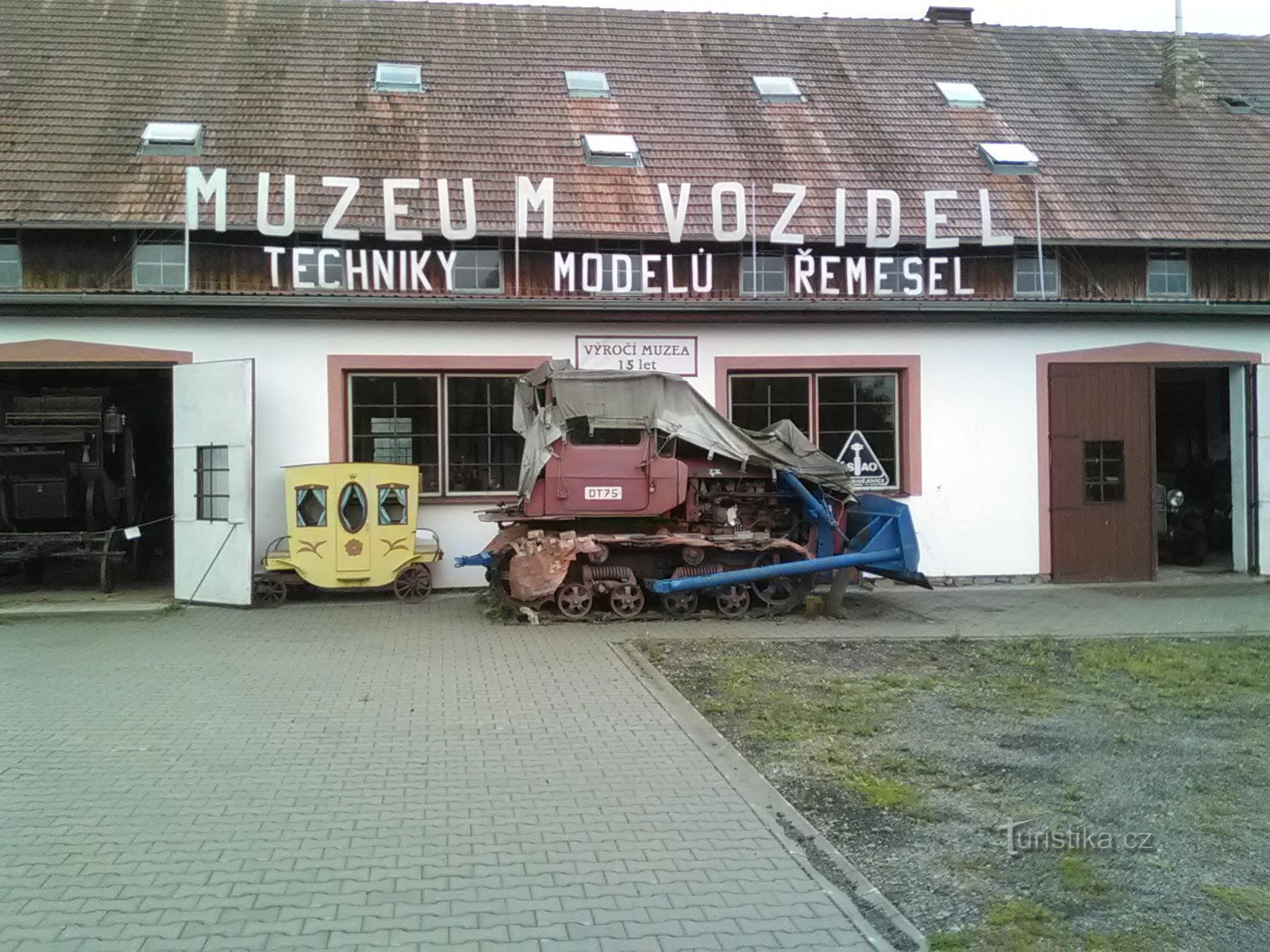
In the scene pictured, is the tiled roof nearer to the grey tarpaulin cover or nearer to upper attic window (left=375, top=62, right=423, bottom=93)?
upper attic window (left=375, top=62, right=423, bottom=93)

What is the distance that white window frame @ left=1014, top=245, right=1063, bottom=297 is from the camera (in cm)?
1498

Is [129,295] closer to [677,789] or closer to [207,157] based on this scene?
[207,157]

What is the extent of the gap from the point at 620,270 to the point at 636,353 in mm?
1157

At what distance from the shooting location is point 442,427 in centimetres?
1387

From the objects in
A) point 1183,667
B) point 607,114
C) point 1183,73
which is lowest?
point 1183,667

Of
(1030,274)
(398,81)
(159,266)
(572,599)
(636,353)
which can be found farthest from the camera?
(398,81)

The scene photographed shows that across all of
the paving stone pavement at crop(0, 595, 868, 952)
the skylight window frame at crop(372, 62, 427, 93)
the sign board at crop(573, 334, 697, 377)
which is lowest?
the paving stone pavement at crop(0, 595, 868, 952)

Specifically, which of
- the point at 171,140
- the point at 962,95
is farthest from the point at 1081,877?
the point at 962,95

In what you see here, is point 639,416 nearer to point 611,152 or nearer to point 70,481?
point 611,152

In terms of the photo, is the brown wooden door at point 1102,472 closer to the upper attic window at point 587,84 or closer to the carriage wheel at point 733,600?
the carriage wheel at point 733,600

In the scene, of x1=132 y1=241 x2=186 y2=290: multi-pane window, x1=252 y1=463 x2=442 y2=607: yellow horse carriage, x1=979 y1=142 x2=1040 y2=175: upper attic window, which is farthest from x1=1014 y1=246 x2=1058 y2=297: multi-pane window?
x1=132 y1=241 x2=186 y2=290: multi-pane window

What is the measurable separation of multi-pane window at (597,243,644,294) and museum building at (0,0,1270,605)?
4 centimetres

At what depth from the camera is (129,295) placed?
12984 millimetres

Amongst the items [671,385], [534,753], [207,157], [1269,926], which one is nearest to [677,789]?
[534,753]
